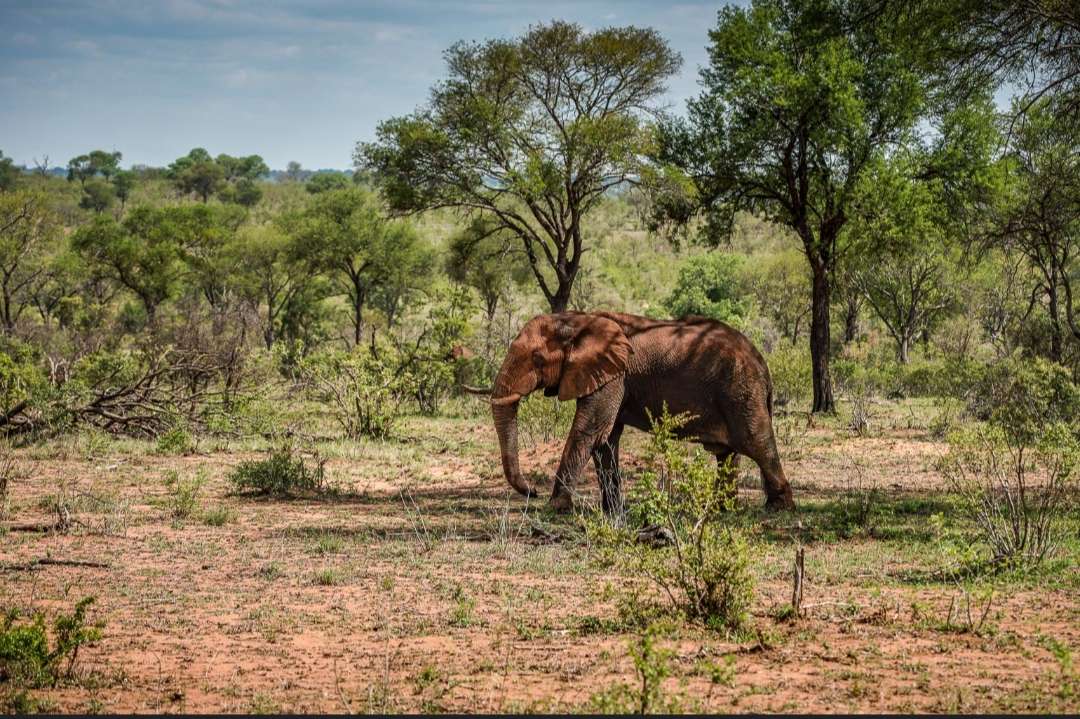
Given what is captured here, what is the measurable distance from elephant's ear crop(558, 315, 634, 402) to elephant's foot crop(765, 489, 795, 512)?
7.69 feet

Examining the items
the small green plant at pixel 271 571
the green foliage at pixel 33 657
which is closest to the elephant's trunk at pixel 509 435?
the small green plant at pixel 271 571

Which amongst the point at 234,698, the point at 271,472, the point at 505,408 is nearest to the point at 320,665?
the point at 234,698

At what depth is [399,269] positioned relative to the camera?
44.8 metres

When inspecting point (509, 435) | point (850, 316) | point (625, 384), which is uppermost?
point (850, 316)

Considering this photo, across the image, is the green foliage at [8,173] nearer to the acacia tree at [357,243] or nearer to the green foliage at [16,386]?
the acacia tree at [357,243]

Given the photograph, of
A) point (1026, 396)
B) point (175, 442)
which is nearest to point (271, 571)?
point (175, 442)

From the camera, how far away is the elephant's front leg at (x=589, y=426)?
12031 millimetres

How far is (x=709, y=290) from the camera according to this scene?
46.1 m

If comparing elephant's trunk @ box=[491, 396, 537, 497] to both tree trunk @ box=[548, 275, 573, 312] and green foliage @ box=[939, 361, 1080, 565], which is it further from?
tree trunk @ box=[548, 275, 573, 312]

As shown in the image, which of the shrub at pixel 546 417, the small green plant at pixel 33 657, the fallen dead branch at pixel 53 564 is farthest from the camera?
the shrub at pixel 546 417

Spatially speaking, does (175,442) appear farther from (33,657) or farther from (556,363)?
(33,657)

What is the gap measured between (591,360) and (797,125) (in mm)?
13572

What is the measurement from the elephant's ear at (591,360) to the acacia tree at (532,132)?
16047 mm

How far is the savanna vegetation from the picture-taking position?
21.2ft
